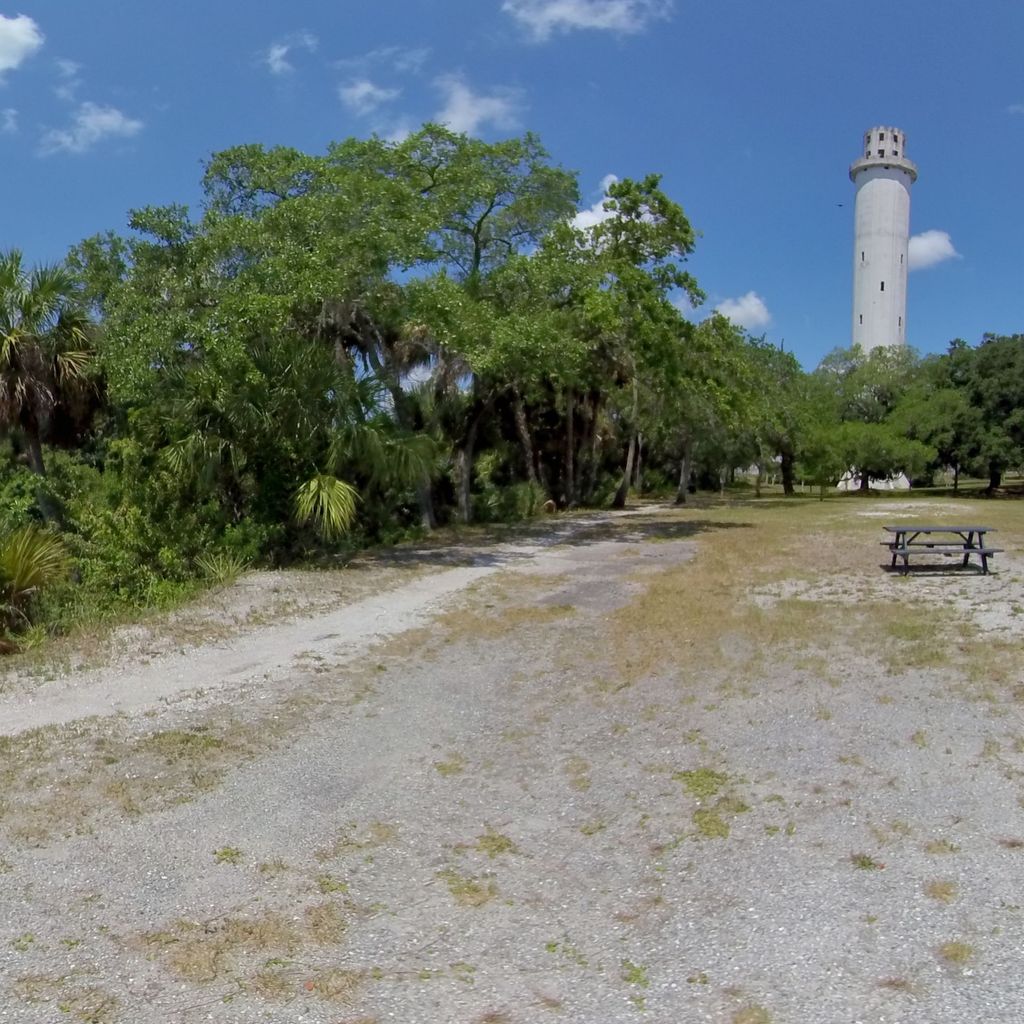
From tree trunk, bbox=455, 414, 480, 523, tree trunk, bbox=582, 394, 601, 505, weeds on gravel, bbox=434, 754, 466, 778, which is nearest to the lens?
weeds on gravel, bbox=434, 754, 466, 778

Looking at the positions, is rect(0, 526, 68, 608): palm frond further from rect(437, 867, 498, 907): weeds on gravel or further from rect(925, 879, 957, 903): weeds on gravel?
rect(925, 879, 957, 903): weeds on gravel

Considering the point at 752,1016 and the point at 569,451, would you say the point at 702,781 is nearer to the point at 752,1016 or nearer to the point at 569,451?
the point at 752,1016

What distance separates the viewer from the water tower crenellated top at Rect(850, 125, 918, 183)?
61.4 m

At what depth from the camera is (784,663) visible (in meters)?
8.02

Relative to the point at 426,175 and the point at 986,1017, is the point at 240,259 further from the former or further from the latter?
the point at 986,1017

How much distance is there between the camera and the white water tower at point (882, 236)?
203 ft

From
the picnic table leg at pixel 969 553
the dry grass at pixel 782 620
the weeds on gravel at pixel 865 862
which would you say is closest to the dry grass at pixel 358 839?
the weeds on gravel at pixel 865 862

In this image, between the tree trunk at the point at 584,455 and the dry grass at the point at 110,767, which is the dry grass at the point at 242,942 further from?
the tree trunk at the point at 584,455

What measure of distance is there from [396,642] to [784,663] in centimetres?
361

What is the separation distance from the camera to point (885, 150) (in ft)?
202

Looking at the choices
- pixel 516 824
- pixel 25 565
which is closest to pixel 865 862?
pixel 516 824

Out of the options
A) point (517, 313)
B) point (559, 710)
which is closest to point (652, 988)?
point (559, 710)

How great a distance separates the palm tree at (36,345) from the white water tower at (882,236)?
185 ft

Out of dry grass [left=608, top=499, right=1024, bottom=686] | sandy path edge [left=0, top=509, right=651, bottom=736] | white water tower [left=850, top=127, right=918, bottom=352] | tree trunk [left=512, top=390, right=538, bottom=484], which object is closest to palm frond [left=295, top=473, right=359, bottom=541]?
sandy path edge [left=0, top=509, right=651, bottom=736]
